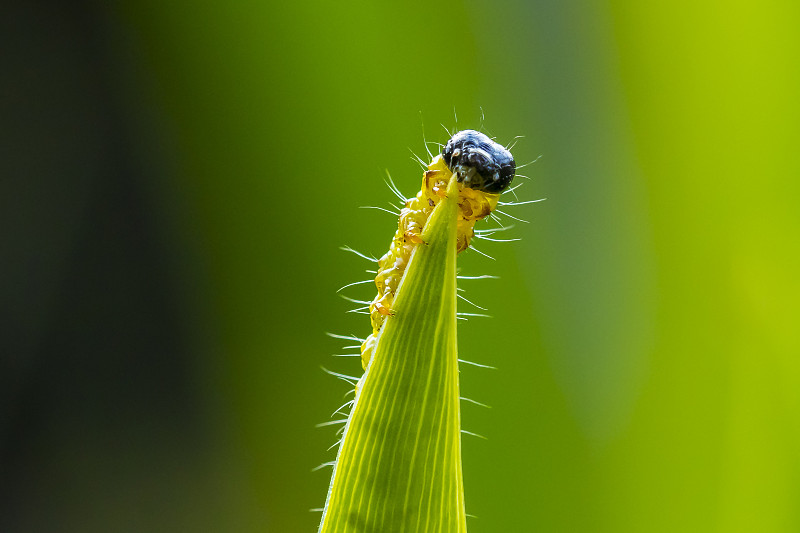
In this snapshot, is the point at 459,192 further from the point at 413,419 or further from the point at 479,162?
the point at 413,419

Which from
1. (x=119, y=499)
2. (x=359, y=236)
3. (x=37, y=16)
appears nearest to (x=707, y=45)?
(x=359, y=236)

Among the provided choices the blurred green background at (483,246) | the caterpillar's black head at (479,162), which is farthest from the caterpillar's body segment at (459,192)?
the blurred green background at (483,246)

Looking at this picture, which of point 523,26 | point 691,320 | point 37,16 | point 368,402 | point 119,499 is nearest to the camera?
point 368,402

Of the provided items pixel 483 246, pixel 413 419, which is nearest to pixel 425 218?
pixel 413 419

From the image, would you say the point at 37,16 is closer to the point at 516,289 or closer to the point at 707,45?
Answer: the point at 516,289

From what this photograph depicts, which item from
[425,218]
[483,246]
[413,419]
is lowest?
[413,419]

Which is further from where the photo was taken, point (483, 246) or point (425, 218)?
point (483, 246)

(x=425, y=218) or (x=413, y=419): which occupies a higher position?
(x=425, y=218)
